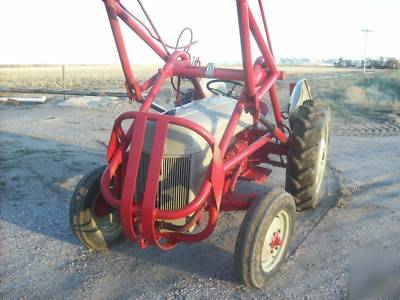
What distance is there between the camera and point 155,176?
2.92 metres

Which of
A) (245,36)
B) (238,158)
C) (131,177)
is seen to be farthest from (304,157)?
(131,177)

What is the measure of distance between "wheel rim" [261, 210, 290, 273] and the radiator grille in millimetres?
715

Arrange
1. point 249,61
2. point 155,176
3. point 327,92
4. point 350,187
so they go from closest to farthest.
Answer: point 155,176, point 249,61, point 350,187, point 327,92

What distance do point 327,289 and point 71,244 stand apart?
2331 millimetres

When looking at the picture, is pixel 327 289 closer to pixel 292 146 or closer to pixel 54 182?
pixel 292 146

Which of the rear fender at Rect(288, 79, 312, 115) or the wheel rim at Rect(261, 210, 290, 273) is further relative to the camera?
the rear fender at Rect(288, 79, 312, 115)

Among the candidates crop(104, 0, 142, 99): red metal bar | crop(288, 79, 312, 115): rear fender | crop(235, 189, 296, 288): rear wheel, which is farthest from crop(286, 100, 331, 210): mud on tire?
crop(104, 0, 142, 99): red metal bar

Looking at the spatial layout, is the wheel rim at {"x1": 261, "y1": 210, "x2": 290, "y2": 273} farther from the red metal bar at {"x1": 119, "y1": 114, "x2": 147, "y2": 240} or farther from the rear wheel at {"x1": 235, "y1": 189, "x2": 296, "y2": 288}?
the red metal bar at {"x1": 119, "y1": 114, "x2": 147, "y2": 240}

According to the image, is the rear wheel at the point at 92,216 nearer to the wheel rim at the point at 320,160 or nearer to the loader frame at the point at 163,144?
the loader frame at the point at 163,144

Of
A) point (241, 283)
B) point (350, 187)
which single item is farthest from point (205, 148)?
point (350, 187)

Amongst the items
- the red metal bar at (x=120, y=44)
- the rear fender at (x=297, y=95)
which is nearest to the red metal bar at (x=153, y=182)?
the red metal bar at (x=120, y=44)

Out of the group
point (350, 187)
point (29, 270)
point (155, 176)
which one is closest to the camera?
point (155, 176)

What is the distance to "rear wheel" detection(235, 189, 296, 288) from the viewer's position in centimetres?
299

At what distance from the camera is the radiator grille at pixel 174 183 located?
3172 millimetres
